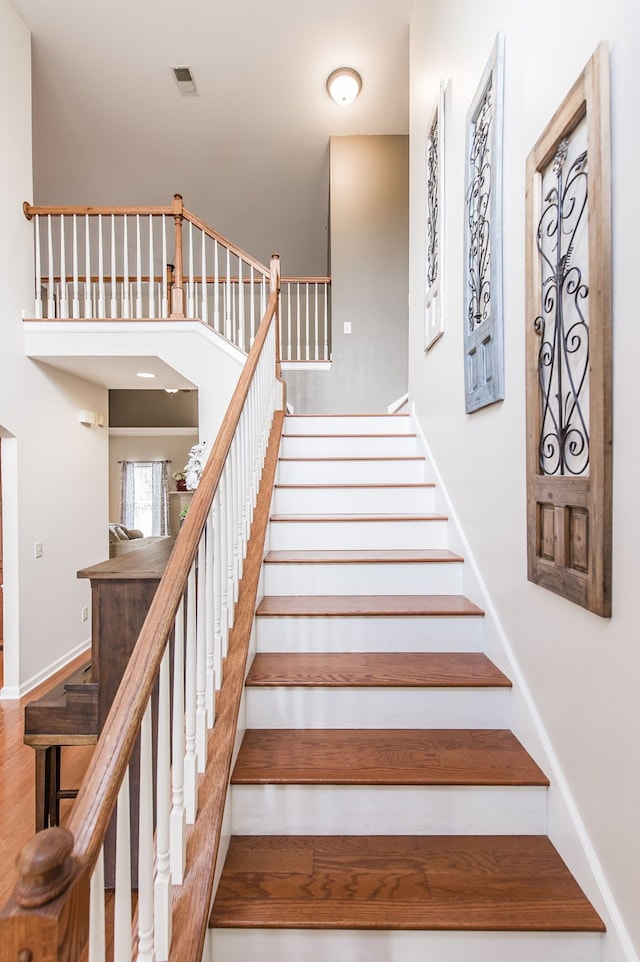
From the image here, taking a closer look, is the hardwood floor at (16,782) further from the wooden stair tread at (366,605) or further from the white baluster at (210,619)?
the wooden stair tread at (366,605)

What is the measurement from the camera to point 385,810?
4.69 feet

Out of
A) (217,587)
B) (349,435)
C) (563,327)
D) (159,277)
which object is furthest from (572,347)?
(159,277)

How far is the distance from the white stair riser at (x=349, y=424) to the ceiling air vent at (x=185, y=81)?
125 inches

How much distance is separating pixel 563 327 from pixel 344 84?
4.13 meters

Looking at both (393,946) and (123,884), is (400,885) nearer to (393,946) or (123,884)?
(393,946)

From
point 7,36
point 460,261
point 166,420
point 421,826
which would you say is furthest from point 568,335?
point 166,420

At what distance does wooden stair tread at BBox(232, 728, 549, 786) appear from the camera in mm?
1419

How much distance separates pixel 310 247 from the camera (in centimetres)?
757

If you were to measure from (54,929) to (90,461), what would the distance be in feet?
15.5

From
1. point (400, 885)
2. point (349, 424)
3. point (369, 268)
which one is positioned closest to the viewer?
point (400, 885)

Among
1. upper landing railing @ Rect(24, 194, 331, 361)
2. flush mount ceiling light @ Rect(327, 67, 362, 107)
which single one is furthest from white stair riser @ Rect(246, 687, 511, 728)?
flush mount ceiling light @ Rect(327, 67, 362, 107)

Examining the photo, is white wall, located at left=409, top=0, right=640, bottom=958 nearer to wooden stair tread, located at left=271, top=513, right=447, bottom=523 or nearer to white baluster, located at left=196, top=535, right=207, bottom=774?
wooden stair tread, located at left=271, top=513, right=447, bottom=523

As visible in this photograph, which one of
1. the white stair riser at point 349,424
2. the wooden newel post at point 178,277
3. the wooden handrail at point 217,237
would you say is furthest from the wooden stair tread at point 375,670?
the wooden handrail at point 217,237

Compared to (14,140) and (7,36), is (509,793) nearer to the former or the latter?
(14,140)
